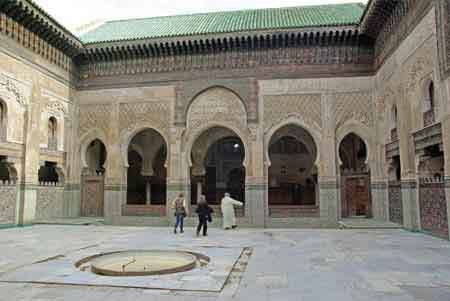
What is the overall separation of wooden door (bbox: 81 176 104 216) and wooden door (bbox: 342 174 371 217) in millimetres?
6899

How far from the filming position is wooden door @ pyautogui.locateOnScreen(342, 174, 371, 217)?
32.4ft

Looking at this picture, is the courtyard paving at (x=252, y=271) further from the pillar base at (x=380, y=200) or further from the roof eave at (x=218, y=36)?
the roof eave at (x=218, y=36)

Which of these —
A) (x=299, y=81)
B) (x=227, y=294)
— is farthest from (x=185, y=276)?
(x=299, y=81)

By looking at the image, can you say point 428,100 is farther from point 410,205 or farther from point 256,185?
point 256,185

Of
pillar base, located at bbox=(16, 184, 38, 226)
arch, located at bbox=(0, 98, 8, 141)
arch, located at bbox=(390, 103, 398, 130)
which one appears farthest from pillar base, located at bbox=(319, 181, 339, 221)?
arch, located at bbox=(0, 98, 8, 141)

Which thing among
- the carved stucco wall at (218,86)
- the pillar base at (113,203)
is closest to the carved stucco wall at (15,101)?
the pillar base at (113,203)

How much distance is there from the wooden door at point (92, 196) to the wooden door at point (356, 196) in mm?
6899

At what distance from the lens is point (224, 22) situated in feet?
37.9

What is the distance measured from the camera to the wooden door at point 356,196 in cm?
987

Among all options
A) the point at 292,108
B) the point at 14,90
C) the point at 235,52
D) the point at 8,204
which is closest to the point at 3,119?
the point at 14,90

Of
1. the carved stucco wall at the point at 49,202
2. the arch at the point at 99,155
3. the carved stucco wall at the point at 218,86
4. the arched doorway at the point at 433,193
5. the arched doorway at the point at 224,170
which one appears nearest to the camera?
the arched doorway at the point at 433,193

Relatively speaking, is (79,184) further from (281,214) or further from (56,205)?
(281,214)

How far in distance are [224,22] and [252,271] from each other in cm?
930

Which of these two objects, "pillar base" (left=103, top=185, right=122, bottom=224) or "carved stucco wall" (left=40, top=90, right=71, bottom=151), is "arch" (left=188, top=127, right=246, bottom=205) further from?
"carved stucco wall" (left=40, top=90, right=71, bottom=151)
